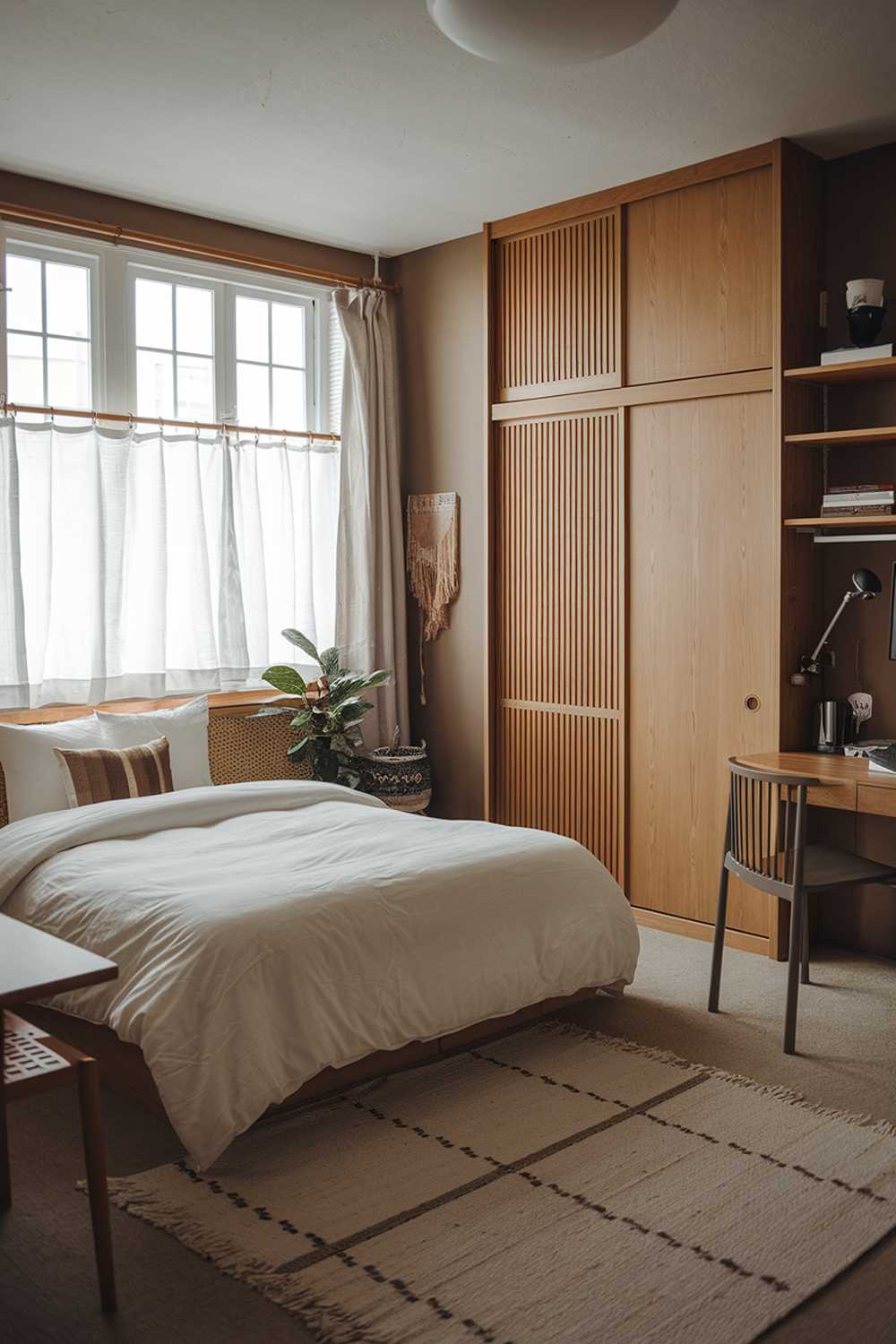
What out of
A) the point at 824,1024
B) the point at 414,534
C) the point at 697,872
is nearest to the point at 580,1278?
the point at 824,1024

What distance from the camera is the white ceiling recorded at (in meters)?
3.14

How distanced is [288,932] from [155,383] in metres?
2.74

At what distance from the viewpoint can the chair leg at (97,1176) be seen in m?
2.09

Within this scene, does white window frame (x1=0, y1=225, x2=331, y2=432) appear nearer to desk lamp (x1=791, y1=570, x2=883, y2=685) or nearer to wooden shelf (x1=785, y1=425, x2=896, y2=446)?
wooden shelf (x1=785, y1=425, x2=896, y2=446)

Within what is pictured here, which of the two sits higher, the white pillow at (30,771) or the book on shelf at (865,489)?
the book on shelf at (865,489)

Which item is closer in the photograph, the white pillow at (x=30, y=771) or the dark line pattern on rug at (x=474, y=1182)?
the dark line pattern on rug at (x=474, y=1182)

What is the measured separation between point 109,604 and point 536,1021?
89.1 inches

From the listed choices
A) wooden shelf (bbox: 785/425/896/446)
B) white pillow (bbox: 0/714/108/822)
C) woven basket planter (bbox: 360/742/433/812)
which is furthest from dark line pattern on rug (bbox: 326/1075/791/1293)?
wooden shelf (bbox: 785/425/896/446)

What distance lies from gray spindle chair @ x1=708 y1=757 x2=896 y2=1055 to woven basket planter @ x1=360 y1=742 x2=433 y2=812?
163 centimetres

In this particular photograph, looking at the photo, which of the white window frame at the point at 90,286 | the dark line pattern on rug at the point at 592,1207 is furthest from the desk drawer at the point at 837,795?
the white window frame at the point at 90,286

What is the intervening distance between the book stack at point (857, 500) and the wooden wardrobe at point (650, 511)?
0.44 ft

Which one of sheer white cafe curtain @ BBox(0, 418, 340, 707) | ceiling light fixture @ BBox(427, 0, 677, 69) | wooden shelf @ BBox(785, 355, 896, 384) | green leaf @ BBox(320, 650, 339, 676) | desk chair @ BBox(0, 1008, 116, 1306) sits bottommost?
desk chair @ BBox(0, 1008, 116, 1306)

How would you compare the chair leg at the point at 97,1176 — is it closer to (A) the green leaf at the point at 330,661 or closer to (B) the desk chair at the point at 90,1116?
(B) the desk chair at the point at 90,1116

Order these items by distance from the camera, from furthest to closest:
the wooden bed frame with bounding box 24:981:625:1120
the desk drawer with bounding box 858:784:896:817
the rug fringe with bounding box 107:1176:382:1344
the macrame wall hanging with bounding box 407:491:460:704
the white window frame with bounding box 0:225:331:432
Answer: the macrame wall hanging with bounding box 407:491:460:704
the white window frame with bounding box 0:225:331:432
the desk drawer with bounding box 858:784:896:817
the wooden bed frame with bounding box 24:981:625:1120
the rug fringe with bounding box 107:1176:382:1344
